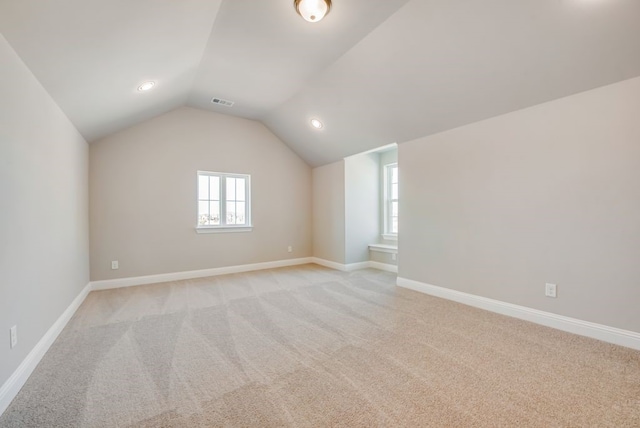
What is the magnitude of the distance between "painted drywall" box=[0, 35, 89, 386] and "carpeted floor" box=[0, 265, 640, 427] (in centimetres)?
37

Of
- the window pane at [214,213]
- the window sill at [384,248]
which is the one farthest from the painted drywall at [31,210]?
the window sill at [384,248]

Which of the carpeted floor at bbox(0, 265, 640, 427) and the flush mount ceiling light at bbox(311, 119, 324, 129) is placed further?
the flush mount ceiling light at bbox(311, 119, 324, 129)

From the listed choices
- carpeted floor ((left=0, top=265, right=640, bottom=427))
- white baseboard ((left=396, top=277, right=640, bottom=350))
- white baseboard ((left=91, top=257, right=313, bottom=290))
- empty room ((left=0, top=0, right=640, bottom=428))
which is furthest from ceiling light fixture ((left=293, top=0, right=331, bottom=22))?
white baseboard ((left=91, top=257, right=313, bottom=290))

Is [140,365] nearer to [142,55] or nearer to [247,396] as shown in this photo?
[247,396]

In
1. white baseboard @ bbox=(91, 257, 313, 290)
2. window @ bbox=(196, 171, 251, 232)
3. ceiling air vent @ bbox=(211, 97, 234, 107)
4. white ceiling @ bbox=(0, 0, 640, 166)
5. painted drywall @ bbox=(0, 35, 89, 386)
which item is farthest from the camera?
window @ bbox=(196, 171, 251, 232)

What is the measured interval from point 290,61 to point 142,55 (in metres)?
1.50

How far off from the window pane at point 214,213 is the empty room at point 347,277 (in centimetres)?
47

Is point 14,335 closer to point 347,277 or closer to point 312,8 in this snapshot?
point 312,8

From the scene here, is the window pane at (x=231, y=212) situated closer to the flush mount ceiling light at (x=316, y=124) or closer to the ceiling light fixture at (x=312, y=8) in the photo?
the flush mount ceiling light at (x=316, y=124)

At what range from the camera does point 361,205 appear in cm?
553

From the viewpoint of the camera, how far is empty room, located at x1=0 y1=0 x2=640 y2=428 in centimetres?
172

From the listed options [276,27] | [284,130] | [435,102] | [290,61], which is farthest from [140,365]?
[284,130]

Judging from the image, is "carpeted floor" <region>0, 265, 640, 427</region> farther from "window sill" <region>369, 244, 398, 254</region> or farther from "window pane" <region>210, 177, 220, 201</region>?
"window pane" <region>210, 177, 220, 201</region>

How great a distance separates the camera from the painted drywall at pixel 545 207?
232cm
